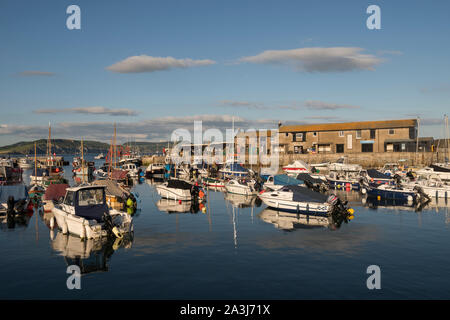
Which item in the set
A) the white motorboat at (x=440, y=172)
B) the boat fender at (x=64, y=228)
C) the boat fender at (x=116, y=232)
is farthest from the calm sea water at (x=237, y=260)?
the white motorboat at (x=440, y=172)

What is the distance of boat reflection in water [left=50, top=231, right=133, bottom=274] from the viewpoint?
754 inches

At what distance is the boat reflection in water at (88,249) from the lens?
1916cm

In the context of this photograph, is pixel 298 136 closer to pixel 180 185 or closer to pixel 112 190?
pixel 180 185

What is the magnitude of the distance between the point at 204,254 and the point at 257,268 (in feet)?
13.1

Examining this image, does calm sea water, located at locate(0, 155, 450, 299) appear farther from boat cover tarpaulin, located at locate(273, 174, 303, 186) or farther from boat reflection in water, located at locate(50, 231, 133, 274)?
boat cover tarpaulin, located at locate(273, 174, 303, 186)

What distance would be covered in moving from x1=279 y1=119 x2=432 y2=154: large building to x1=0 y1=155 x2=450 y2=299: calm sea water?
2296 inches

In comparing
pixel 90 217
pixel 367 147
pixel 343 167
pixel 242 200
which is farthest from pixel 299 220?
pixel 367 147

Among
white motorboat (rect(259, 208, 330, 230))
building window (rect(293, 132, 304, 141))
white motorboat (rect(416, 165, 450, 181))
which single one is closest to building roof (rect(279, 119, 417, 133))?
building window (rect(293, 132, 304, 141))

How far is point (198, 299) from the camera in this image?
1450 cm

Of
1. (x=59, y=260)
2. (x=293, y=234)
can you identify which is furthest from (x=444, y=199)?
(x=59, y=260)

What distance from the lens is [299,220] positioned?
3134 centimetres

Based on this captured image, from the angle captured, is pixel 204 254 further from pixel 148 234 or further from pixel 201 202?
pixel 201 202

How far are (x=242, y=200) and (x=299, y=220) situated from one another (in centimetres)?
1421

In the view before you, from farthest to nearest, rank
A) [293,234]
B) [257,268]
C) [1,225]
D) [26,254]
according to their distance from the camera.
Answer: [1,225] → [293,234] → [26,254] → [257,268]
